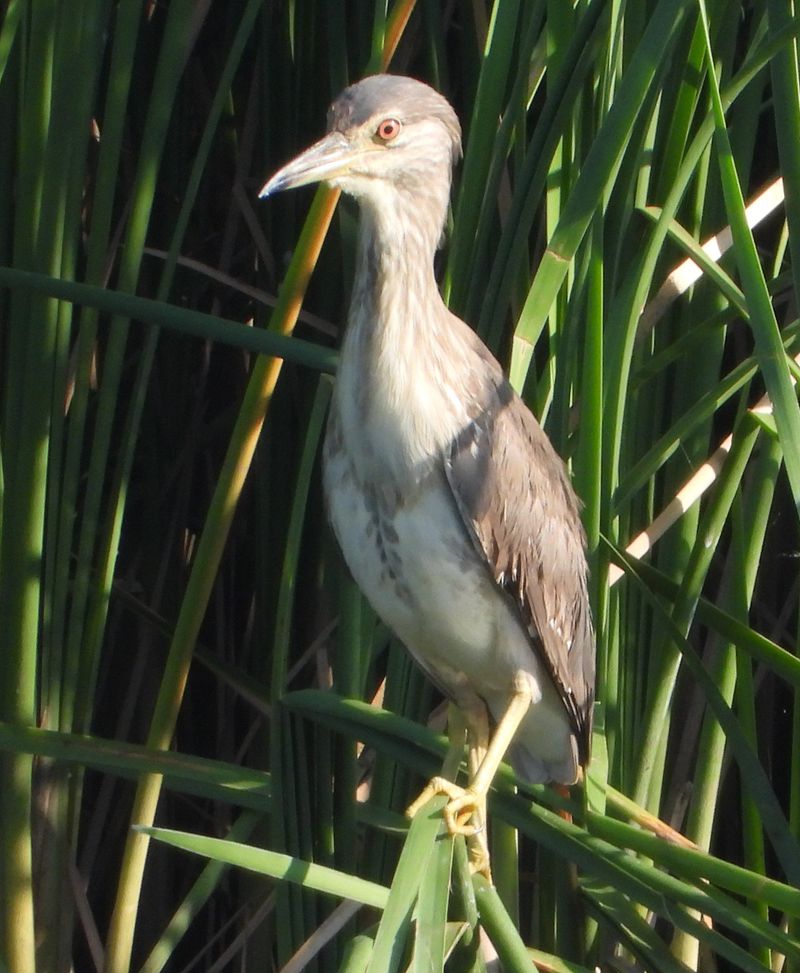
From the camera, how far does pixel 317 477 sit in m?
2.15

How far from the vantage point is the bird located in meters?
1.69

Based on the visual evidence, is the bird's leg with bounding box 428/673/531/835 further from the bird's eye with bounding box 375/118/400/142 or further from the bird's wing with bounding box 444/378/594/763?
the bird's eye with bounding box 375/118/400/142

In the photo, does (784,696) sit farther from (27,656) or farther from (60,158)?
(60,158)

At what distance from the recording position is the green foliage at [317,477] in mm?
1445

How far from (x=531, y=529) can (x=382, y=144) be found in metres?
0.54

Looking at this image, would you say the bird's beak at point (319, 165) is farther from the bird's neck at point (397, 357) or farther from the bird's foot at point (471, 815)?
the bird's foot at point (471, 815)

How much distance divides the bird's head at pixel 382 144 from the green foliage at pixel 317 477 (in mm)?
65

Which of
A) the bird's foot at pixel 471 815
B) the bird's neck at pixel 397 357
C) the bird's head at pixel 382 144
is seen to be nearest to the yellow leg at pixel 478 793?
the bird's foot at pixel 471 815

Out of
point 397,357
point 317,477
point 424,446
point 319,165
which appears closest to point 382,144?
point 319,165

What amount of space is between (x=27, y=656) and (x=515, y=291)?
777 mm

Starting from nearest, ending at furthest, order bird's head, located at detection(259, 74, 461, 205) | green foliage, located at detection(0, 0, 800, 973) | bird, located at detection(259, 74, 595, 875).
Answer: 1. green foliage, located at detection(0, 0, 800, 973)
2. bird's head, located at detection(259, 74, 461, 205)
3. bird, located at detection(259, 74, 595, 875)

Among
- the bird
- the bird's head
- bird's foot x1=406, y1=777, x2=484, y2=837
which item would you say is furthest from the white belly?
the bird's head

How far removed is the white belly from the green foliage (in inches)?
2.4

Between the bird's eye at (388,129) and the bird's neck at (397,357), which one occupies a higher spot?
the bird's eye at (388,129)
